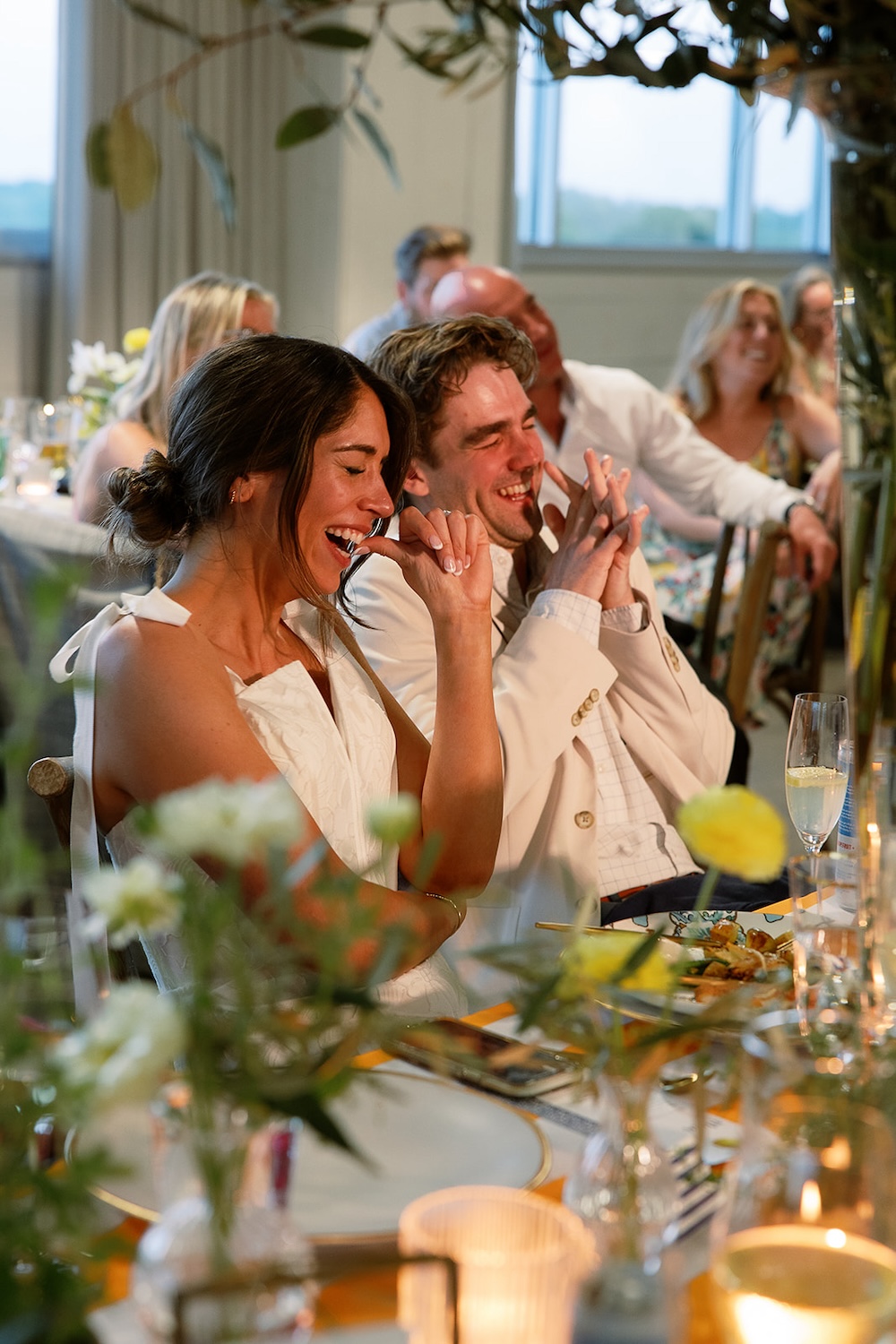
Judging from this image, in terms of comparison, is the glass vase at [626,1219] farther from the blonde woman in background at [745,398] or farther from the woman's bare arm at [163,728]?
the blonde woman in background at [745,398]

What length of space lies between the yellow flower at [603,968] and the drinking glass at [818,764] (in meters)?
0.85

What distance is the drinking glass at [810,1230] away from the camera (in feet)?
2.15

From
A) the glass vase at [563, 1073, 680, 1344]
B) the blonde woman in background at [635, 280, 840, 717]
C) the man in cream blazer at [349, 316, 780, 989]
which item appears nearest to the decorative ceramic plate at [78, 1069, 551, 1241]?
the glass vase at [563, 1073, 680, 1344]

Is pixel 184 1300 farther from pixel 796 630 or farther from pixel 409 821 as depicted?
pixel 796 630

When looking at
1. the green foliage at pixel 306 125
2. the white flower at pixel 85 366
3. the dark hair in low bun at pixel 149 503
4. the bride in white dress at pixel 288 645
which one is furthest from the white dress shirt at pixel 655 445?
the green foliage at pixel 306 125

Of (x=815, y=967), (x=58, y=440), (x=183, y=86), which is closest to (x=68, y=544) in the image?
(x=58, y=440)

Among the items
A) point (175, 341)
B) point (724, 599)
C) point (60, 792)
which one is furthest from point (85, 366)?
point (60, 792)

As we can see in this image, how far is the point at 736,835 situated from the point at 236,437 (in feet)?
3.61

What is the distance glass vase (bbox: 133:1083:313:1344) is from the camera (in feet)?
1.88

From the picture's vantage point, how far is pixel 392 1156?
95cm

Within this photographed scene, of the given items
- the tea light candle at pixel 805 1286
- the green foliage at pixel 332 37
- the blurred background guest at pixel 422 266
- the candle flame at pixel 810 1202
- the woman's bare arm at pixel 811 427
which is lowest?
the tea light candle at pixel 805 1286

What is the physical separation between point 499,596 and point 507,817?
0.40 meters

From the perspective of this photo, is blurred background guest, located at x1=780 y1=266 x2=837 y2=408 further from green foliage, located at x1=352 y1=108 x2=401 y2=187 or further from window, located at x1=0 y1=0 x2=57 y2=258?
green foliage, located at x1=352 y1=108 x2=401 y2=187

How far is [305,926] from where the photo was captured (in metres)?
0.61
